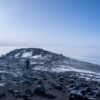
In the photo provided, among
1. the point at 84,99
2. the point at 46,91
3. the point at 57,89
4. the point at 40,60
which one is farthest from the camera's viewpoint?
the point at 40,60

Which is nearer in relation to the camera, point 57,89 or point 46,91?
point 46,91

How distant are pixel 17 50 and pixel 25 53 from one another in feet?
33.5

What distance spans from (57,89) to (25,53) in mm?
88124

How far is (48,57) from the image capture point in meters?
130

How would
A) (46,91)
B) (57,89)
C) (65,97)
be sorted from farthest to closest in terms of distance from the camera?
(57,89) → (46,91) → (65,97)

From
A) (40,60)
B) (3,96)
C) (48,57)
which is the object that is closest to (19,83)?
(3,96)

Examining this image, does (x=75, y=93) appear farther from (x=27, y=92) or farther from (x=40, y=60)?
(x=40, y=60)

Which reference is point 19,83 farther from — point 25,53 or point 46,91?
point 25,53

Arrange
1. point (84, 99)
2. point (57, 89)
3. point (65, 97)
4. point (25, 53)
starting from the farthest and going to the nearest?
point (25, 53) → point (57, 89) → point (65, 97) → point (84, 99)

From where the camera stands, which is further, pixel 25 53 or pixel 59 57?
pixel 25 53

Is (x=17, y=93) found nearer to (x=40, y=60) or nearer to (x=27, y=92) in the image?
(x=27, y=92)

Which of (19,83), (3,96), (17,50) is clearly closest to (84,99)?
(3,96)

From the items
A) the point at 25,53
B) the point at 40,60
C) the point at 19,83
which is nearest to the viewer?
the point at 19,83

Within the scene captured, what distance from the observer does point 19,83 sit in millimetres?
60312
